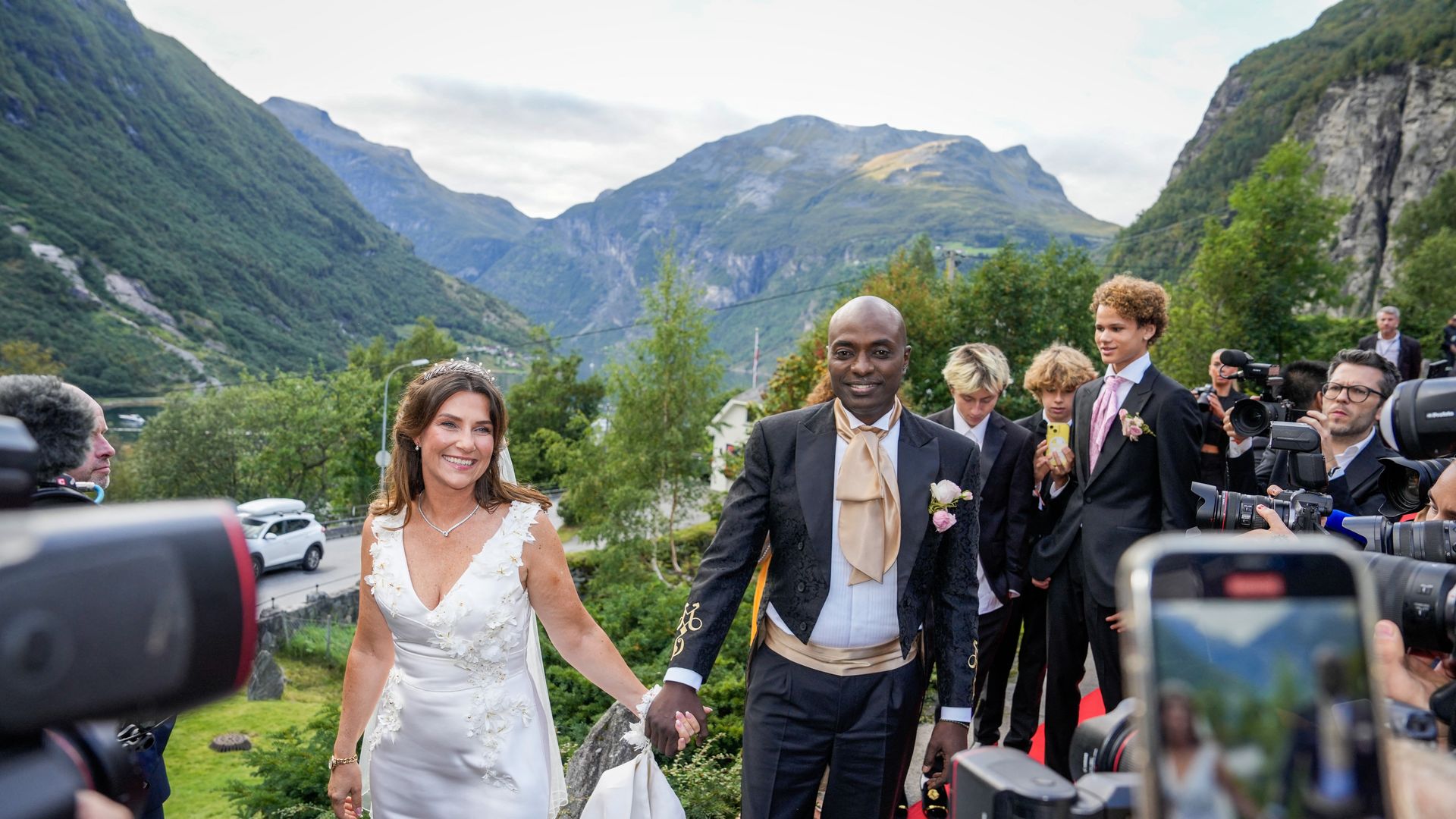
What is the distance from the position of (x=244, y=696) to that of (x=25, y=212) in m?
110

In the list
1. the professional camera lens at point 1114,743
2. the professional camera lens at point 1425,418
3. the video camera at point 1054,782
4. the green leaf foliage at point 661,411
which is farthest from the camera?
the green leaf foliage at point 661,411

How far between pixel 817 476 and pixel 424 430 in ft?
4.85

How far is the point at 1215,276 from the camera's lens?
22.5 metres

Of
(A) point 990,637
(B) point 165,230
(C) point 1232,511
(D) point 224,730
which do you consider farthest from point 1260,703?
(B) point 165,230

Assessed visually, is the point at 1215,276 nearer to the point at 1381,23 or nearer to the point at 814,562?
the point at 814,562

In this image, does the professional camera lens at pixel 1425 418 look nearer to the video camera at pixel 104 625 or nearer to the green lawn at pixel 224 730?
the video camera at pixel 104 625

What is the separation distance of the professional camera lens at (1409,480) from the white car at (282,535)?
30.1 meters

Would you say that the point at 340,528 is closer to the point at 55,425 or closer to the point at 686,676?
the point at 55,425

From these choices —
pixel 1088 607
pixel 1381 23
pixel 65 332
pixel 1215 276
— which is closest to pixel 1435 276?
pixel 1215 276

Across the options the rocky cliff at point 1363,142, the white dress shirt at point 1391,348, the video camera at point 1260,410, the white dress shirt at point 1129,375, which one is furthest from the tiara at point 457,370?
the rocky cliff at point 1363,142

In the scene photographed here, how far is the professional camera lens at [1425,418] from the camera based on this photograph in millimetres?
2109

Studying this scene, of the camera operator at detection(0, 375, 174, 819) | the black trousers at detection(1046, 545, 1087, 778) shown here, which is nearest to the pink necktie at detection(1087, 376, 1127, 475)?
the black trousers at detection(1046, 545, 1087, 778)

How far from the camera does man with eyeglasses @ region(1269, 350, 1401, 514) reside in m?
4.58

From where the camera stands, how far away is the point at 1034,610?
5.02 metres
